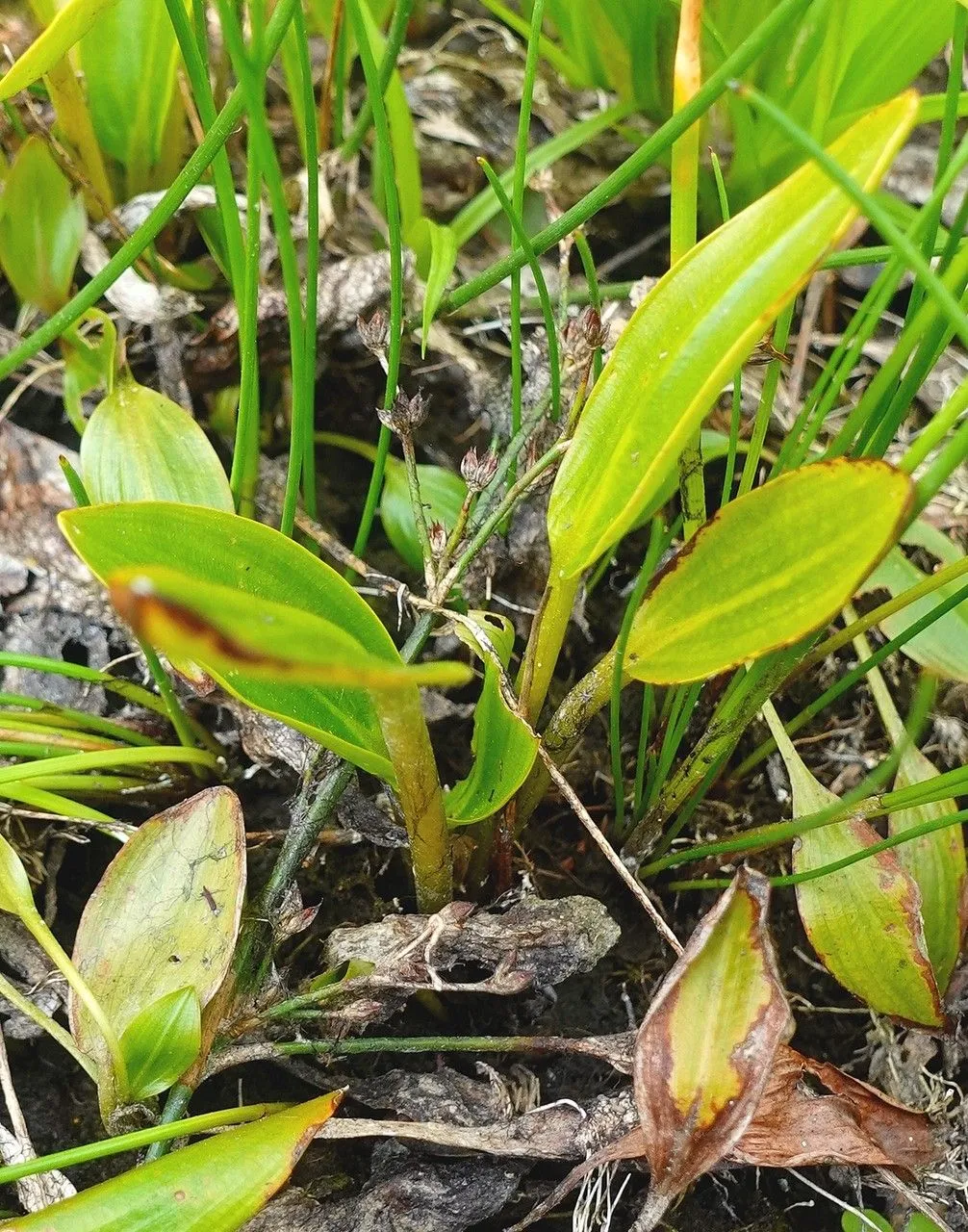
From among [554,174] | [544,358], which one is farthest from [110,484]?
[554,174]

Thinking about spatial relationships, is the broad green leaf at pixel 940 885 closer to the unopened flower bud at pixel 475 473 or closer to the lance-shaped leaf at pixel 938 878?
the lance-shaped leaf at pixel 938 878

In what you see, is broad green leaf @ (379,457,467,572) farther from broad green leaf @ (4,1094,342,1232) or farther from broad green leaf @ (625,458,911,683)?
broad green leaf @ (4,1094,342,1232)

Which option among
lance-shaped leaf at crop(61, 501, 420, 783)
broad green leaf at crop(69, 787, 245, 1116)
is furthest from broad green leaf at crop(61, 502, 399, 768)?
broad green leaf at crop(69, 787, 245, 1116)

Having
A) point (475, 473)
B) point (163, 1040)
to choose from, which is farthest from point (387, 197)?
point (163, 1040)

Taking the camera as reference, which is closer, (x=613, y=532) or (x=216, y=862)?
(x=613, y=532)

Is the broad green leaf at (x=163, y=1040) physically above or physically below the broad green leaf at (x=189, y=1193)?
above

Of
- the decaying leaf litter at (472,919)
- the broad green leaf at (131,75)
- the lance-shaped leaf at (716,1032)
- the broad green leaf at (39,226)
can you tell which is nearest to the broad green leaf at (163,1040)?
the decaying leaf litter at (472,919)

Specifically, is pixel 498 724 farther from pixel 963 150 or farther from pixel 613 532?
pixel 963 150
